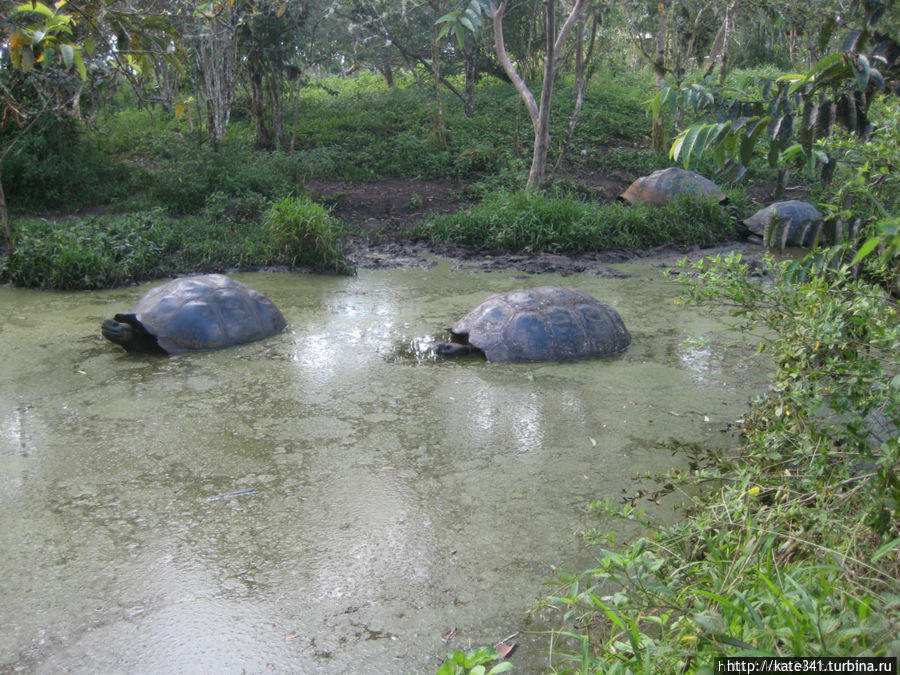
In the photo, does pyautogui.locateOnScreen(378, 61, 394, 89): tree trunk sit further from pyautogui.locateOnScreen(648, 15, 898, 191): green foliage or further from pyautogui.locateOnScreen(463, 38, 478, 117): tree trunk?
pyautogui.locateOnScreen(648, 15, 898, 191): green foliage

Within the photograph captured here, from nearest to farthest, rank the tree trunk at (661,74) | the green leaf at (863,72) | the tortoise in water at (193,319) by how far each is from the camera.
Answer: the green leaf at (863,72) < the tortoise in water at (193,319) < the tree trunk at (661,74)

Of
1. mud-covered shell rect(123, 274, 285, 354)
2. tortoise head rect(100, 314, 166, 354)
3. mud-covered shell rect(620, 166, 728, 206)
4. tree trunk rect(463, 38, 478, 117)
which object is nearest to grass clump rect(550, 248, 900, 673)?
mud-covered shell rect(123, 274, 285, 354)

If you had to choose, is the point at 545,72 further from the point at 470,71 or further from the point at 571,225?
the point at 470,71

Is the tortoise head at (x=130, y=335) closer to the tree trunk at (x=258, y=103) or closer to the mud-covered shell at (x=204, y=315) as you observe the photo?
the mud-covered shell at (x=204, y=315)

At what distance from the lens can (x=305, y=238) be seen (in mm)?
7242

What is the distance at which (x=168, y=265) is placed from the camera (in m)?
7.10

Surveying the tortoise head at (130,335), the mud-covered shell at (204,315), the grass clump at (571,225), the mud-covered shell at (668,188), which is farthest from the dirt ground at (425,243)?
the tortoise head at (130,335)

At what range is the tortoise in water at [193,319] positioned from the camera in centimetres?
482

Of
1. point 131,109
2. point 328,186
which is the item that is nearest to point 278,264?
point 328,186

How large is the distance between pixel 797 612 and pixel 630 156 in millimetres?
10701

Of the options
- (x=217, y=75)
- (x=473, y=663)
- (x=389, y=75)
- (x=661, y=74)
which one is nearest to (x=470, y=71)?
(x=661, y=74)

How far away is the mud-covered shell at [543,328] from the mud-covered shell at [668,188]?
4.66 metres

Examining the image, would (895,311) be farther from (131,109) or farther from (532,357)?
(131,109)

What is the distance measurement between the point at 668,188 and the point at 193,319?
629cm
